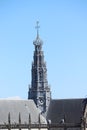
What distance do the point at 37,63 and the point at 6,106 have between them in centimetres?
1596

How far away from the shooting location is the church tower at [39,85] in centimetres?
12400

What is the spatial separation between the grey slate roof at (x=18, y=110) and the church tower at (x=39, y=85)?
5884 mm

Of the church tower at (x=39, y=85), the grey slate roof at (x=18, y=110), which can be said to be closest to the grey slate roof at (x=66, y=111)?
the church tower at (x=39, y=85)

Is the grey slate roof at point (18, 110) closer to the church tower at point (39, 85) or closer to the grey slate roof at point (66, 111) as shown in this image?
the grey slate roof at point (66, 111)

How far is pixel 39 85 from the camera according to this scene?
124938 millimetres

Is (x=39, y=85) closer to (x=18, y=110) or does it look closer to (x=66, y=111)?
(x=66, y=111)

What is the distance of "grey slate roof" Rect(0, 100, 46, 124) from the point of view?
112 metres

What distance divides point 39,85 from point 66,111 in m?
7.96

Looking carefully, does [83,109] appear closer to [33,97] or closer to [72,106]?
[72,106]

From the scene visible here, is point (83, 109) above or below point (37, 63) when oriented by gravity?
below

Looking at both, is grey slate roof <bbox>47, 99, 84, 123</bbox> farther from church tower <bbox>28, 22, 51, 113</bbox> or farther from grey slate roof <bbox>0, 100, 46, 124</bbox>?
grey slate roof <bbox>0, 100, 46, 124</bbox>

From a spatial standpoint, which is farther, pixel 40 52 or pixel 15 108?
pixel 40 52

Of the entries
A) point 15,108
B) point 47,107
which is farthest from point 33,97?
point 15,108

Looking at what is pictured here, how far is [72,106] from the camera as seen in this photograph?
122 metres
